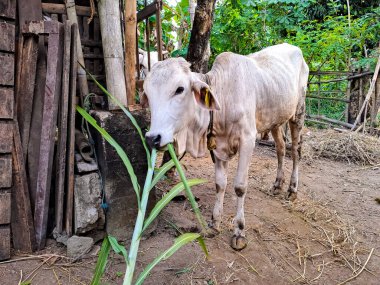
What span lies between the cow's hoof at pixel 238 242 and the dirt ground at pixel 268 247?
4 centimetres

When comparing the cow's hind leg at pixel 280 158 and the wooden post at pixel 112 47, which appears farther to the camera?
the cow's hind leg at pixel 280 158

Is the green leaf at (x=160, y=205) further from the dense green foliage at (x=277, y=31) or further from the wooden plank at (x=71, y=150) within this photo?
the dense green foliage at (x=277, y=31)

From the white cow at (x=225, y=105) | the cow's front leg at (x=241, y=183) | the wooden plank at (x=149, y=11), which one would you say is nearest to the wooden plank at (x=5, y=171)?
the white cow at (x=225, y=105)

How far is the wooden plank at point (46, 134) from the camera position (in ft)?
7.88

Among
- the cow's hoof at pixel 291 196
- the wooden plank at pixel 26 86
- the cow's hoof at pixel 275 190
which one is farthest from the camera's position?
the cow's hoof at pixel 275 190

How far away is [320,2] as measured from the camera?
1084 cm

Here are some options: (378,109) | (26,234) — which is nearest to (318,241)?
(26,234)

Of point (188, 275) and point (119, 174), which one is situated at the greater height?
point (119, 174)

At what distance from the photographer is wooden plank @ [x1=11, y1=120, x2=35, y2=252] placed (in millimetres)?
2340

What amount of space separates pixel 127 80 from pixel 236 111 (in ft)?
3.22

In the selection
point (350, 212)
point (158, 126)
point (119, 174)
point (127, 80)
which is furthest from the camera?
point (350, 212)

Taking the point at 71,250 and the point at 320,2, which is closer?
the point at 71,250

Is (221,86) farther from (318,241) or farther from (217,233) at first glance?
(318,241)

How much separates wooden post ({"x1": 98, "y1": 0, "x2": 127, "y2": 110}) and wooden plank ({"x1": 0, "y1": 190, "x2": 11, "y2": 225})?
1109 mm
